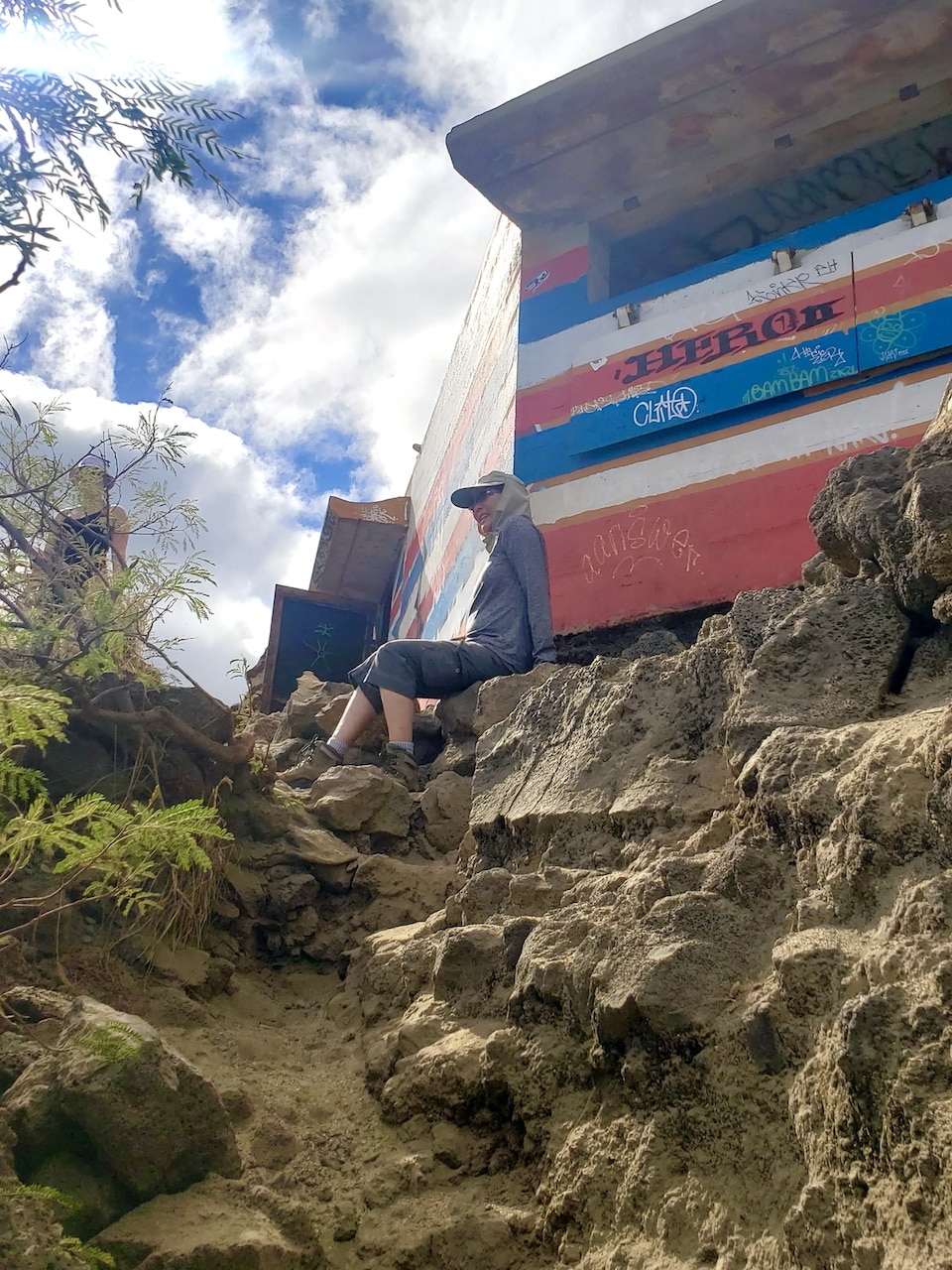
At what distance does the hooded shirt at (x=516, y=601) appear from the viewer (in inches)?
188

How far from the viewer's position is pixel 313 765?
4.44m

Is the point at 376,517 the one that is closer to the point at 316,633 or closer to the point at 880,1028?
the point at 316,633

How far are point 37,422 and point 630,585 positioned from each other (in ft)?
11.2

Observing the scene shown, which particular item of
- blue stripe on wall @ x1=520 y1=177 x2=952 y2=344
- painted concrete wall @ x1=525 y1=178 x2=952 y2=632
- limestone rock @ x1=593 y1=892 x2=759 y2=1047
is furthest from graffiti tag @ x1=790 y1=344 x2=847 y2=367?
limestone rock @ x1=593 y1=892 x2=759 y2=1047

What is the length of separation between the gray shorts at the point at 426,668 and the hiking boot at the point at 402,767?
0.26m

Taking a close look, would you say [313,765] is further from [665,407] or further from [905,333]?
[905,333]

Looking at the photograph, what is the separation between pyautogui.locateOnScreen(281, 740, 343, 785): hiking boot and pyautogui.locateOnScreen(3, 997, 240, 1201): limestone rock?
2342mm

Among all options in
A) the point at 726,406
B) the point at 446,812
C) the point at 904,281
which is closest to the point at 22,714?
the point at 446,812

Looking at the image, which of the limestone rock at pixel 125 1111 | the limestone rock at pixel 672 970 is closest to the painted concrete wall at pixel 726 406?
the limestone rock at pixel 672 970

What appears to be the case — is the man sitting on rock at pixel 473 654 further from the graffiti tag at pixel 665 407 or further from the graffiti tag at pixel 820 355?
the graffiti tag at pixel 820 355

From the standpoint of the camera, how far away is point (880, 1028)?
59.1 inches

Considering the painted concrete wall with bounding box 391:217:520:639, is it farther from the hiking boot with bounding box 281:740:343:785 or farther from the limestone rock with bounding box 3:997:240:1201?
the limestone rock with bounding box 3:997:240:1201

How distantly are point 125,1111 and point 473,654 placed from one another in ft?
9.63

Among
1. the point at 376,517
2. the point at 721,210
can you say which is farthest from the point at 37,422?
the point at 376,517
